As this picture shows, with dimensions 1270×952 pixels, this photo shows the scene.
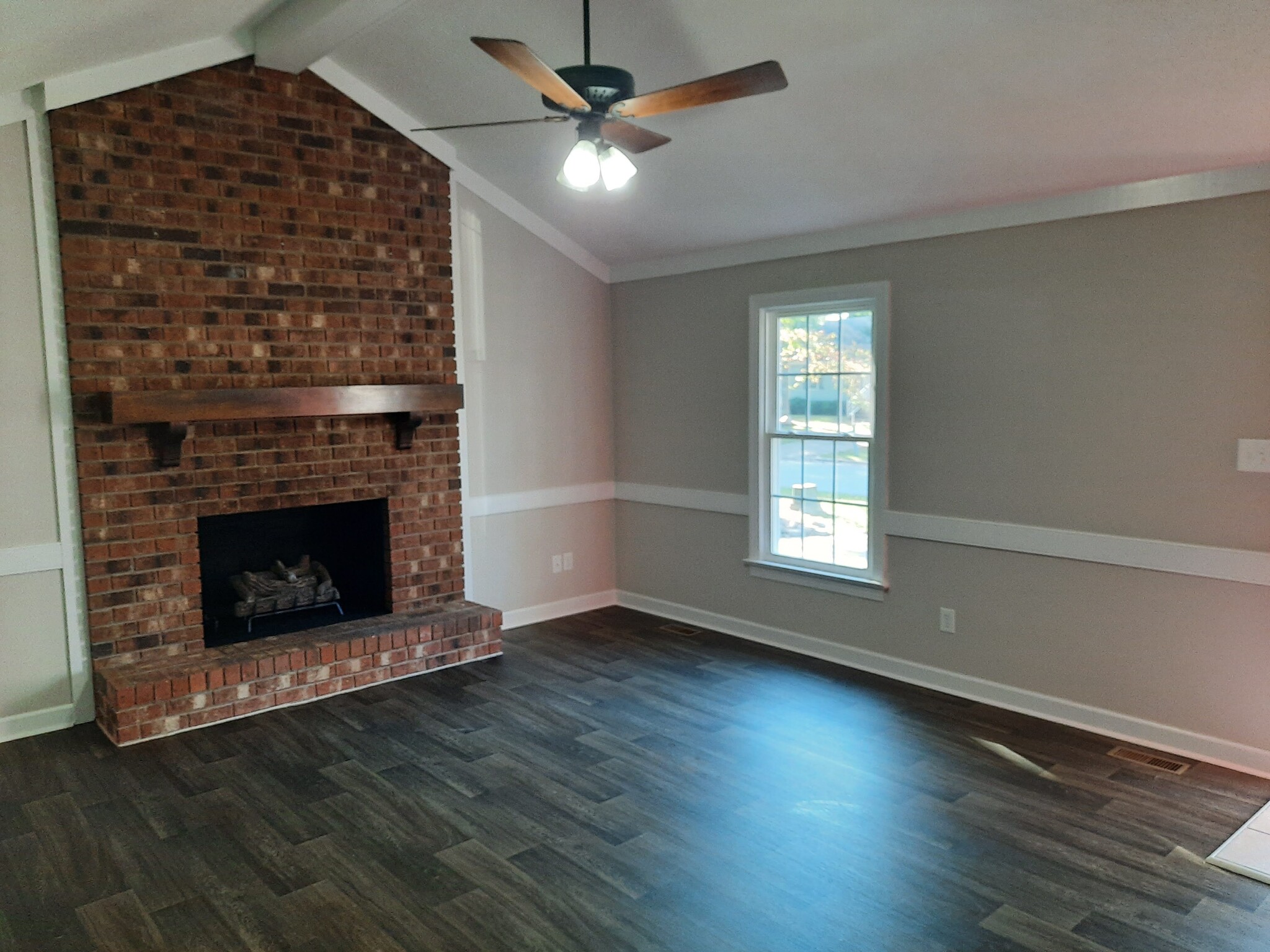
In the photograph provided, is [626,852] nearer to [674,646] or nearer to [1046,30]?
[674,646]

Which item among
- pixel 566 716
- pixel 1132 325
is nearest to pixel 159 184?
pixel 566 716

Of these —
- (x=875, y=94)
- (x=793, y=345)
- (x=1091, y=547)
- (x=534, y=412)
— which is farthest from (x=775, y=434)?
(x=875, y=94)

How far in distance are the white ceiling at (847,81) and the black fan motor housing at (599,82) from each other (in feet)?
1.84

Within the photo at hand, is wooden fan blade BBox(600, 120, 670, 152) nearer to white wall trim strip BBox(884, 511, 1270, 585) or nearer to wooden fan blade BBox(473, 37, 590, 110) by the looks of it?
wooden fan blade BBox(473, 37, 590, 110)

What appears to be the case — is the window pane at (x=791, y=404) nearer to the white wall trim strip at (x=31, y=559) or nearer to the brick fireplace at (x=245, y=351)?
the brick fireplace at (x=245, y=351)

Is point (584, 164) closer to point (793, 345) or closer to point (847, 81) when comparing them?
point (847, 81)

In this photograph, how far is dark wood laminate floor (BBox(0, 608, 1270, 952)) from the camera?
8.51 feet

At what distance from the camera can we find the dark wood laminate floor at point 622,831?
259 cm

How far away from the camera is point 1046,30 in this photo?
9.75 ft

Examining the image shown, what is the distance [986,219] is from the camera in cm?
410

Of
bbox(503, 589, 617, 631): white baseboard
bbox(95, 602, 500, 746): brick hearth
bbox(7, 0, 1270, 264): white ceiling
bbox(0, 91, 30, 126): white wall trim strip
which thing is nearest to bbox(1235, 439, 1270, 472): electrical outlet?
bbox(7, 0, 1270, 264): white ceiling

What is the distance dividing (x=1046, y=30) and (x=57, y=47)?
3.53m

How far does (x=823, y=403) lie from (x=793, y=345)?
388mm

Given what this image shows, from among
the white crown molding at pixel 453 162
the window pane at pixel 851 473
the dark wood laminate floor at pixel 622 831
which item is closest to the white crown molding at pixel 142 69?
the white crown molding at pixel 453 162
